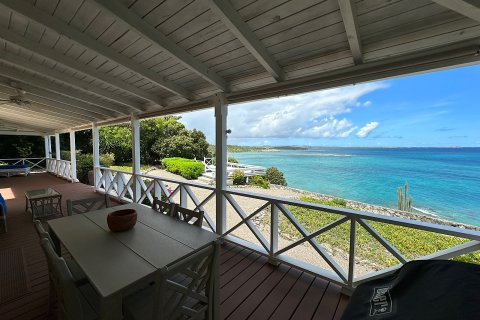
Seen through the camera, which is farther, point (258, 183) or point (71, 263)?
point (258, 183)

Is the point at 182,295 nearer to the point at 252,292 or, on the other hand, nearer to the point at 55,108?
the point at 252,292

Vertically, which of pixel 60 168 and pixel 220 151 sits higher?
pixel 220 151

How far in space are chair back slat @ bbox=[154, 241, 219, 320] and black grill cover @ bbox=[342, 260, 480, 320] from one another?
740 mm

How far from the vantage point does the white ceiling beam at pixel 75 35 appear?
1.66 m

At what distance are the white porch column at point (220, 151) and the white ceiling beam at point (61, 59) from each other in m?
1.44

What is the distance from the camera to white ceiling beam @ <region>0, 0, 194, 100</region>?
1655 millimetres

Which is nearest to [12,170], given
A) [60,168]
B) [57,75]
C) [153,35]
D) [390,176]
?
[60,168]

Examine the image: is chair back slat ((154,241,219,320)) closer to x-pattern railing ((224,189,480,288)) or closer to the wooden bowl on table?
the wooden bowl on table

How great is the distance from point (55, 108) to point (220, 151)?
5099 millimetres

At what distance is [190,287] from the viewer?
46.4 inches

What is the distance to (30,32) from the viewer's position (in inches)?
83.6

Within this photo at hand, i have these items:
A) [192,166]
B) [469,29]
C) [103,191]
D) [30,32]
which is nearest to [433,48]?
[469,29]

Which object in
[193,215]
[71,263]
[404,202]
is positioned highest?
[193,215]

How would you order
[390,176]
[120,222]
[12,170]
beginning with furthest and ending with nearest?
[390,176]
[12,170]
[120,222]
